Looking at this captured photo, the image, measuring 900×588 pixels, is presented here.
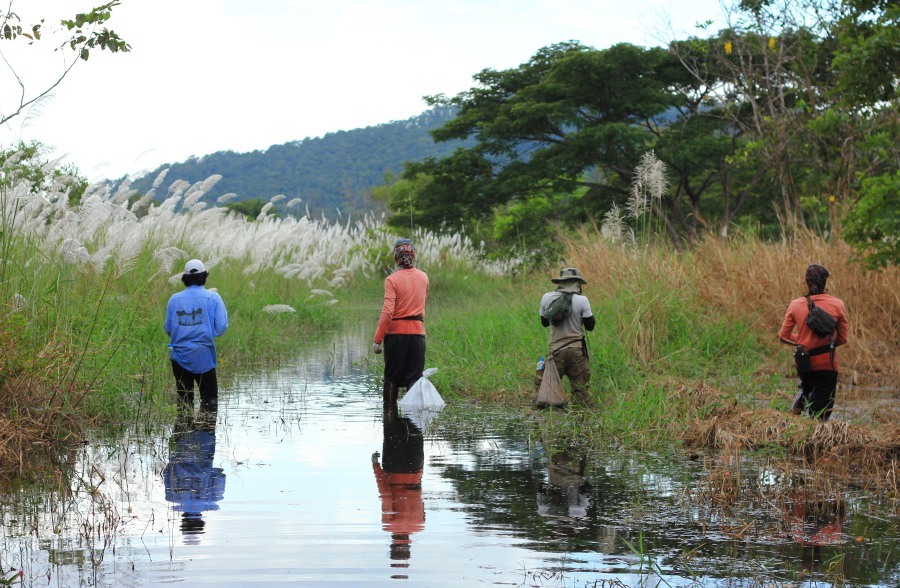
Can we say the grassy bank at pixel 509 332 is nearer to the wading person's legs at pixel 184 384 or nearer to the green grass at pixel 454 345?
the green grass at pixel 454 345

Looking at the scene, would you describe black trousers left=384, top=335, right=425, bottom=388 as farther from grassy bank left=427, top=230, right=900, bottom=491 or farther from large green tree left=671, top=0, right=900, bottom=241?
large green tree left=671, top=0, right=900, bottom=241

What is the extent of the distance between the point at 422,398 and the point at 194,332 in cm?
240

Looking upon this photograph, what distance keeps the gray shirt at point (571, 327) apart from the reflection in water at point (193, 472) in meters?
3.37

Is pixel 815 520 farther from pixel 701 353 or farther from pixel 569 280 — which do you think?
pixel 701 353

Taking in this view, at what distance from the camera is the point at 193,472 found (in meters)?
7.75

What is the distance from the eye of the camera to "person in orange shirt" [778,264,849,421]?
9.53 metres

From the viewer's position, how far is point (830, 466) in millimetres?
7863

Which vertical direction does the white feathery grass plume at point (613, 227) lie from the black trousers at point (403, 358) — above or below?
above

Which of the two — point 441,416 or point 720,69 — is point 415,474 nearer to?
point 441,416

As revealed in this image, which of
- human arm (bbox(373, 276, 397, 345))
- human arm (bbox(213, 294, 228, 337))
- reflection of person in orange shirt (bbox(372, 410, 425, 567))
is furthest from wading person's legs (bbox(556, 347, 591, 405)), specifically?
human arm (bbox(213, 294, 228, 337))

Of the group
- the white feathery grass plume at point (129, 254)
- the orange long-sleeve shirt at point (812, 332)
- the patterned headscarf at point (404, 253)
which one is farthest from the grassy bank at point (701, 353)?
the white feathery grass plume at point (129, 254)

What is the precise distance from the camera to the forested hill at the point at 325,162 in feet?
337

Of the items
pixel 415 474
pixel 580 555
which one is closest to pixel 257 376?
pixel 415 474

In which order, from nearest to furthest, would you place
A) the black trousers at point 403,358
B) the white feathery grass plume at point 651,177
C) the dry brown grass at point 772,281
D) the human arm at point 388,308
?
1. the human arm at point 388,308
2. the black trousers at point 403,358
3. the white feathery grass plume at point 651,177
4. the dry brown grass at point 772,281
